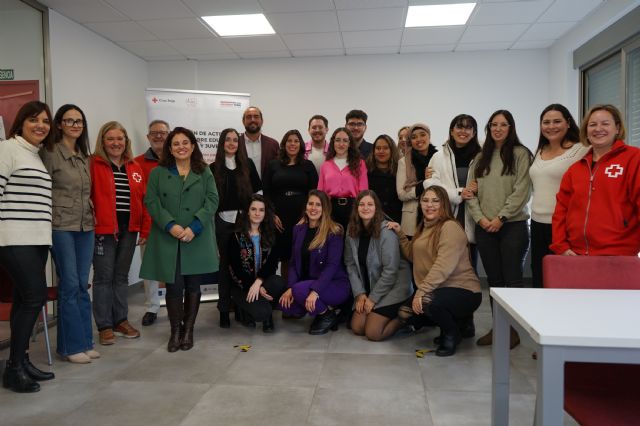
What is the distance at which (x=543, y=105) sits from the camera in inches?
235

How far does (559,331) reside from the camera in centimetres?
120

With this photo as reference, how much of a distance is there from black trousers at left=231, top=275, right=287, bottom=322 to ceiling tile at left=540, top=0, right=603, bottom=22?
3.61 meters

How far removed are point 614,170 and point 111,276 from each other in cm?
313

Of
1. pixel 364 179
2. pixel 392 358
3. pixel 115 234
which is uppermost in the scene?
pixel 364 179

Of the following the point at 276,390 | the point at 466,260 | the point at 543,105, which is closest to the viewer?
the point at 276,390

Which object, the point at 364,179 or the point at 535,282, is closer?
the point at 535,282

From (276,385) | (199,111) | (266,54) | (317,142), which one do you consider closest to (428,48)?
(266,54)

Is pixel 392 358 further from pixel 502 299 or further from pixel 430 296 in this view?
pixel 502 299

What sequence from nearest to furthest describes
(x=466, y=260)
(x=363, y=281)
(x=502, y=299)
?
1. (x=502, y=299)
2. (x=466, y=260)
3. (x=363, y=281)

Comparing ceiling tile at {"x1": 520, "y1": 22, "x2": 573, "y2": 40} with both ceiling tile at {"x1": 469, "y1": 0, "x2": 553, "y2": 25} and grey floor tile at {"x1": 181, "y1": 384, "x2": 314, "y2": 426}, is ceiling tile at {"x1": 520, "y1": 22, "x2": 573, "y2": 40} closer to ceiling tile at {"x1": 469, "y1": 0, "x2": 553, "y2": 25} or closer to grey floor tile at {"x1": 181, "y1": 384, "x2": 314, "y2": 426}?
ceiling tile at {"x1": 469, "y1": 0, "x2": 553, "y2": 25}

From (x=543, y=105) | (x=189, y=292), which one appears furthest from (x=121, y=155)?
(x=543, y=105)

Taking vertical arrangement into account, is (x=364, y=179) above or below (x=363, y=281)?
above

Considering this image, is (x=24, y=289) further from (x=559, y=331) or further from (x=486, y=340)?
(x=486, y=340)

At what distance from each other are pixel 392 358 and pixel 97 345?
6.64 ft
